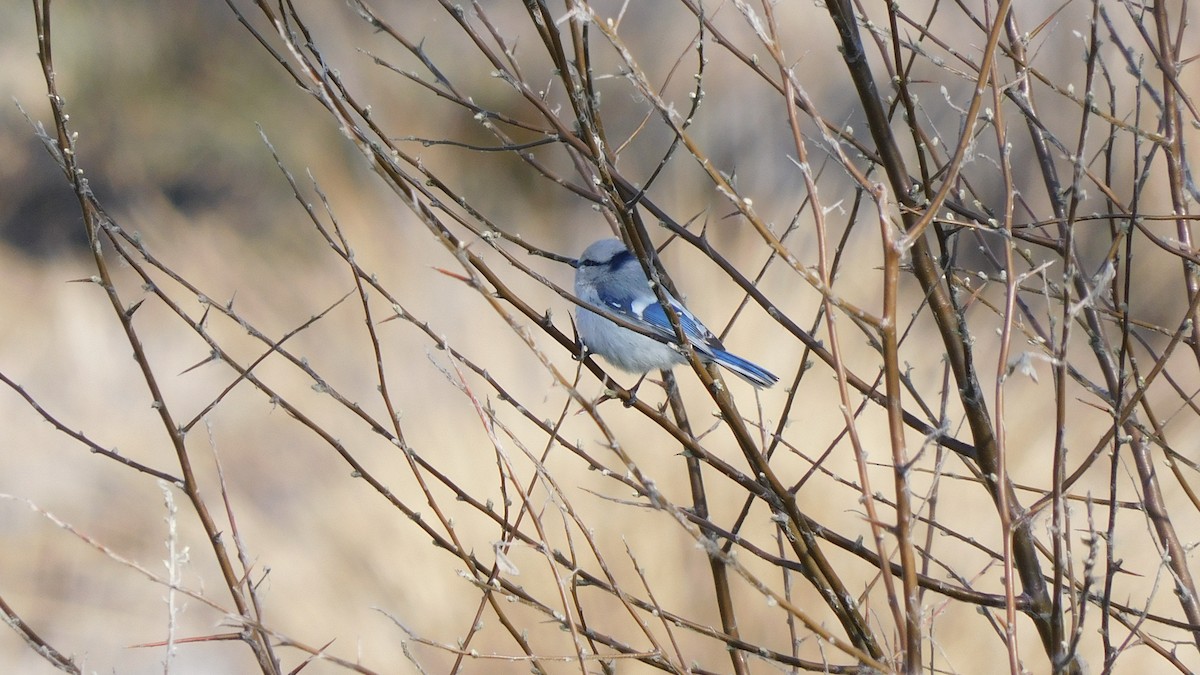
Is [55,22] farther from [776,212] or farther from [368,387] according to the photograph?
[776,212]

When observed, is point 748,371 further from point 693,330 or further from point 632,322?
point 632,322

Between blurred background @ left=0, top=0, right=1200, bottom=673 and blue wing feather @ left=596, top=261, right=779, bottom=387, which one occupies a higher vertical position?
blurred background @ left=0, top=0, right=1200, bottom=673

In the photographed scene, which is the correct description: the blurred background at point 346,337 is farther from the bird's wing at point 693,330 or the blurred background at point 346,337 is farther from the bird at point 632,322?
the bird's wing at point 693,330

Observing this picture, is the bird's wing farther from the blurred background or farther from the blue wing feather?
the blurred background

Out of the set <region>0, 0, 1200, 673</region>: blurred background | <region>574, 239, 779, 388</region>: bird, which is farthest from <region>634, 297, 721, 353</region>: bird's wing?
<region>0, 0, 1200, 673</region>: blurred background

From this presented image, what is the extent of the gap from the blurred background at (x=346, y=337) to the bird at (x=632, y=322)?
126 centimetres

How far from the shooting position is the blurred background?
384cm

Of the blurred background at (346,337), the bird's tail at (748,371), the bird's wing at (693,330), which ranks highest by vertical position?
the blurred background at (346,337)

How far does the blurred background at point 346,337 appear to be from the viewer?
384 centimetres

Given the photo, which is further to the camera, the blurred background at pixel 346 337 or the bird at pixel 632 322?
the blurred background at pixel 346 337

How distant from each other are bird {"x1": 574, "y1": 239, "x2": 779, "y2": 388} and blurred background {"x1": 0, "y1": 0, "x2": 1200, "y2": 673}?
126 centimetres

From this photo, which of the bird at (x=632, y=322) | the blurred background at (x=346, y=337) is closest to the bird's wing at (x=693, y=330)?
the bird at (x=632, y=322)

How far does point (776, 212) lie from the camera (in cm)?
487

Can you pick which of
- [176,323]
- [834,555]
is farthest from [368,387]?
[834,555]
